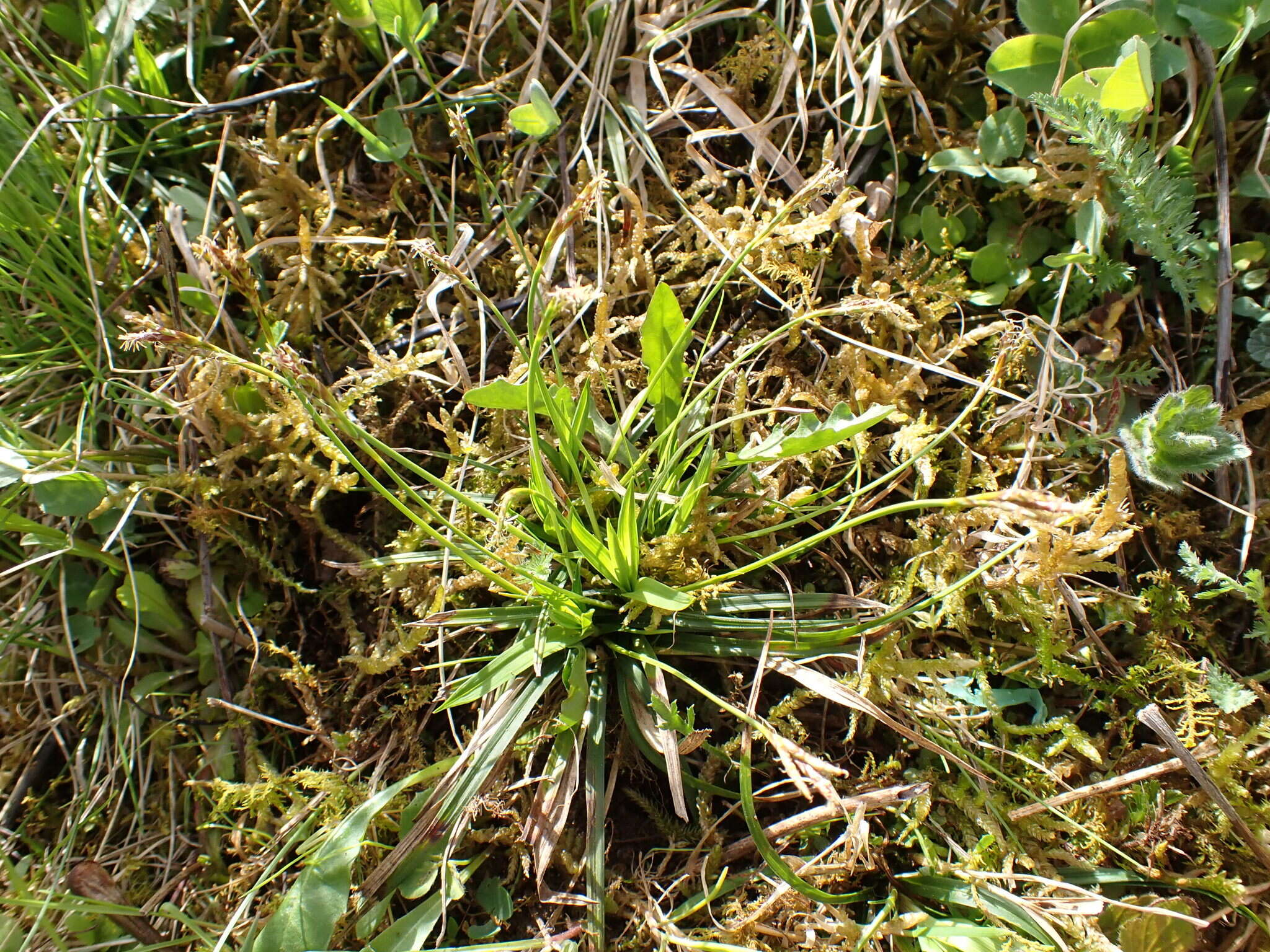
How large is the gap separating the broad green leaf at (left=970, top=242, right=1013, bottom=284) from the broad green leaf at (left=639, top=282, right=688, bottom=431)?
21.7 inches

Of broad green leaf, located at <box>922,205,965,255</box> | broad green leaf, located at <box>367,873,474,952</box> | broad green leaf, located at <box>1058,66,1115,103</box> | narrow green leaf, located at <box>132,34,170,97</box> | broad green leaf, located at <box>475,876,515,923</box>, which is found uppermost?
broad green leaf, located at <box>1058,66,1115,103</box>

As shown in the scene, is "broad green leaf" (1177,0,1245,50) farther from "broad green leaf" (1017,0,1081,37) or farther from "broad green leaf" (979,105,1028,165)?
"broad green leaf" (979,105,1028,165)

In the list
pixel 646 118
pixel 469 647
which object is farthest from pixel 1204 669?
pixel 646 118

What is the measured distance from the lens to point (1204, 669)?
117 cm

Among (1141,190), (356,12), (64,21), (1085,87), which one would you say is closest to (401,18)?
(356,12)

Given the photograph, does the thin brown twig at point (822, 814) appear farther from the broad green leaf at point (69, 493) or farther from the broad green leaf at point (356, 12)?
the broad green leaf at point (356, 12)

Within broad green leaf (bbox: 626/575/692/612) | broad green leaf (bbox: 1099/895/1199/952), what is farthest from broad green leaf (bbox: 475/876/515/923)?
broad green leaf (bbox: 1099/895/1199/952)

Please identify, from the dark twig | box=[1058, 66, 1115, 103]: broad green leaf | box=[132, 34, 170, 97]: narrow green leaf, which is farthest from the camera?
box=[132, 34, 170, 97]: narrow green leaf

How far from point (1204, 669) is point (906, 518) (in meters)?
0.47

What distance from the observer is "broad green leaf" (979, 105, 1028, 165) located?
134cm

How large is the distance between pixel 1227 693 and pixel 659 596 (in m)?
0.86

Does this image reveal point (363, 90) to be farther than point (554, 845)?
Yes

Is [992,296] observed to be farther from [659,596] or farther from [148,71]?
[148,71]

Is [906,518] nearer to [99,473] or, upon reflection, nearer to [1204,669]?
[1204,669]
